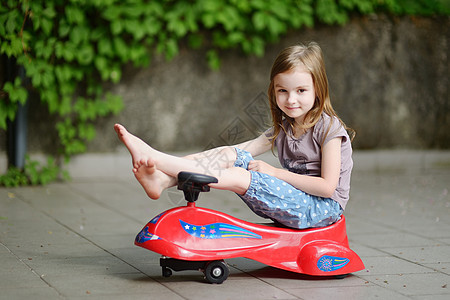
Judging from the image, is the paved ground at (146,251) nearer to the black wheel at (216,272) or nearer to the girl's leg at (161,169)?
the black wheel at (216,272)

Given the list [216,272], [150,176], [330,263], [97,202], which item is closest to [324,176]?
[330,263]

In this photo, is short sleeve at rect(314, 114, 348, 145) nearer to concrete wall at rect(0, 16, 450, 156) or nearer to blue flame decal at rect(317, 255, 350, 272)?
blue flame decal at rect(317, 255, 350, 272)

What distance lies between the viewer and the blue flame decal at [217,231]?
2.82 meters

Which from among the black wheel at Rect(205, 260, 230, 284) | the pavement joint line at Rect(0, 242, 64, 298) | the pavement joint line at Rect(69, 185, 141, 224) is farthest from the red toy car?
the pavement joint line at Rect(69, 185, 141, 224)

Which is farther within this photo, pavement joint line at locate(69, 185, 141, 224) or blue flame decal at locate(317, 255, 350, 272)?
pavement joint line at locate(69, 185, 141, 224)

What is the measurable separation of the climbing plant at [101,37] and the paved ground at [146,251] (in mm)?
518

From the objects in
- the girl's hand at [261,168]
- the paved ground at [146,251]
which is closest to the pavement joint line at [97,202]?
the paved ground at [146,251]

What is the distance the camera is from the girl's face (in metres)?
2.98

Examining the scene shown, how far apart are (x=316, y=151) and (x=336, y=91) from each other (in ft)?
10.8

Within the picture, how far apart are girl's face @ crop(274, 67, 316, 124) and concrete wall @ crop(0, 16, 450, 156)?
251cm

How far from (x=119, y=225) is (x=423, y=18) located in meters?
3.83

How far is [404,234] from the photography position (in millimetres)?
3934

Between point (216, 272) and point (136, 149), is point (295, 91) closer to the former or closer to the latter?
point (136, 149)

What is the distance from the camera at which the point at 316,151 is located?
120 inches
